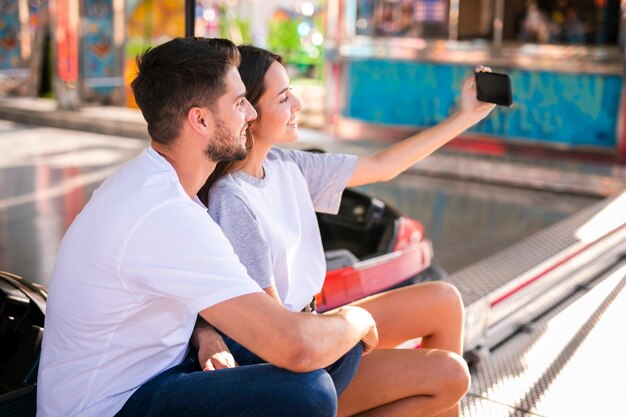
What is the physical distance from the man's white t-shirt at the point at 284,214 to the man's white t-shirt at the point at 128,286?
0.30 metres

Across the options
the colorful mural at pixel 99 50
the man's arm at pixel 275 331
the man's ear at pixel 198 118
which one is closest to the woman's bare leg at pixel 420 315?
the man's arm at pixel 275 331

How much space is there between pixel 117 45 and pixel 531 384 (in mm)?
9089

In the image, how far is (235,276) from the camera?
1493 millimetres

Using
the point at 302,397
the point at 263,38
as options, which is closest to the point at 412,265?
the point at 302,397

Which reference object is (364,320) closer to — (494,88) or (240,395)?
(240,395)

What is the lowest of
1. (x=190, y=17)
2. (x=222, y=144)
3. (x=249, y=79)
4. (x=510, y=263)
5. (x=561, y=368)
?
(x=561, y=368)

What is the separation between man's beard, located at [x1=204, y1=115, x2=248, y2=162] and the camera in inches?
65.5

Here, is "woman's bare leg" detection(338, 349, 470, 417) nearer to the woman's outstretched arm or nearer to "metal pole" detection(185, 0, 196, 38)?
the woman's outstretched arm

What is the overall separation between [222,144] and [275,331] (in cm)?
41

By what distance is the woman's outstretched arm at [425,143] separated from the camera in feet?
7.86

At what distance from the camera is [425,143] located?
2.41 m

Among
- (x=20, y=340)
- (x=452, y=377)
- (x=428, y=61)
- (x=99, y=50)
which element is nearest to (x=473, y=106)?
(x=452, y=377)

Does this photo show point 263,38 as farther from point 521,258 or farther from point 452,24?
point 521,258

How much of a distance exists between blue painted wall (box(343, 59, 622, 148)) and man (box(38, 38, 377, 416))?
22.3 feet
